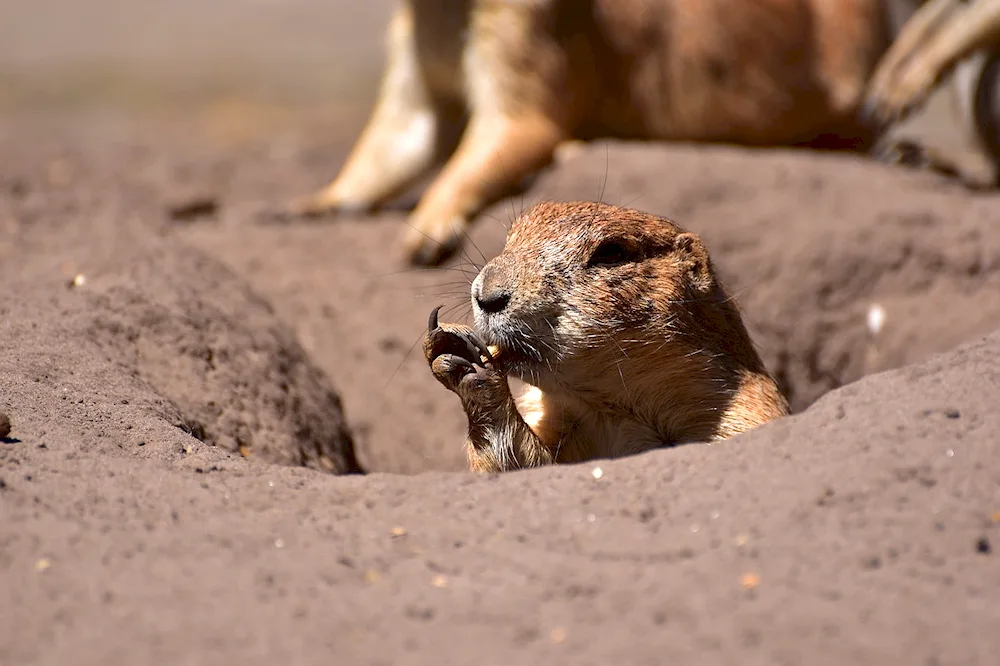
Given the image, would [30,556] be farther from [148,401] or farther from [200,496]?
[148,401]

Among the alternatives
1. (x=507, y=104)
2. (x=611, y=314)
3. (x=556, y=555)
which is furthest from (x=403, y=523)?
(x=507, y=104)

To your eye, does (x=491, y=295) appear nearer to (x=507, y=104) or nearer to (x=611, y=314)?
(x=611, y=314)

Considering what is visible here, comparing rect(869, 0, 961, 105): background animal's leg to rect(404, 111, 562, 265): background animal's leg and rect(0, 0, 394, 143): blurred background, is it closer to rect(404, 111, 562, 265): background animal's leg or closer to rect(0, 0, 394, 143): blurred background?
rect(404, 111, 562, 265): background animal's leg

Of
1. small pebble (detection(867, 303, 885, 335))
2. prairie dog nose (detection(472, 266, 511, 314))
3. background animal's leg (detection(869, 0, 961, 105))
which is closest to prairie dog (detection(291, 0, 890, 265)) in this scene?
background animal's leg (detection(869, 0, 961, 105))

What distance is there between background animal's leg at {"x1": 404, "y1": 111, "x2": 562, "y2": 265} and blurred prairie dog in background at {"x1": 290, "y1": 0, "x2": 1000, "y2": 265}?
0.02 m

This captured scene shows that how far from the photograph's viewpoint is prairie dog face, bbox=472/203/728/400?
3.60 metres

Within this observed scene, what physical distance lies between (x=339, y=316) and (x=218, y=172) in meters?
3.81

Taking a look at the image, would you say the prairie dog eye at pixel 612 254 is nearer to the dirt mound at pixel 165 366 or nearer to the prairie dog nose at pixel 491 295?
the prairie dog nose at pixel 491 295

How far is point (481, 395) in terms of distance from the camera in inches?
140

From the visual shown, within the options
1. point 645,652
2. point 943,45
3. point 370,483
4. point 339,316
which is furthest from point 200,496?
point 943,45

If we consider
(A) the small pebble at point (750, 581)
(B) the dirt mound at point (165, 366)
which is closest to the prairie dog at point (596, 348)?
(B) the dirt mound at point (165, 366)

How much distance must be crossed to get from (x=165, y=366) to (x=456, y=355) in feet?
4.02

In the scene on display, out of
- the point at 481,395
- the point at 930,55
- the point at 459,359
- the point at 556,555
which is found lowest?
the point at 930,55

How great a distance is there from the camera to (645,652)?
218cm
